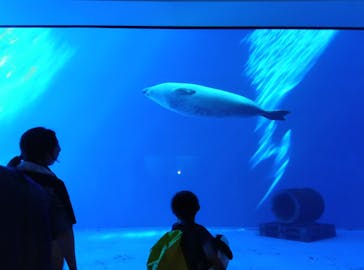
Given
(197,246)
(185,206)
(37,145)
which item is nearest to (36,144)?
(37,145)

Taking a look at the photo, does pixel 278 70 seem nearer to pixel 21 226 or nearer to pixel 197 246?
pixel 197 246

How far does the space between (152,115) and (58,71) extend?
673 centimetres

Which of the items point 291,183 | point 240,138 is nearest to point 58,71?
point 240,138

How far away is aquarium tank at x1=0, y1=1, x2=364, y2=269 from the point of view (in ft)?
36.2

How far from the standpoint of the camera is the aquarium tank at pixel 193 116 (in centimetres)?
1104

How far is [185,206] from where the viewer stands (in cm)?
186

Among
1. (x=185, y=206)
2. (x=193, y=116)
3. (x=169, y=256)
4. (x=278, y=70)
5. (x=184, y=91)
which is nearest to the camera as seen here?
(x=169, y=256)

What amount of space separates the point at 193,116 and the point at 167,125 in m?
15.8

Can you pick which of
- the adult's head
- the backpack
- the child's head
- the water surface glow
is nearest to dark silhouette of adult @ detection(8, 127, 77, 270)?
the adult's head

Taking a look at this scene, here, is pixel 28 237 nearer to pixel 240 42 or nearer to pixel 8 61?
pixel 240 42

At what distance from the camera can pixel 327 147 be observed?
11805 mm

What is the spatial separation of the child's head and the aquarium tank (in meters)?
2.46

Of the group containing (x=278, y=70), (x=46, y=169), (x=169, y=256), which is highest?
(x=278, y=70)

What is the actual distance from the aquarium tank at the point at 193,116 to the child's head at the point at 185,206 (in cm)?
246
